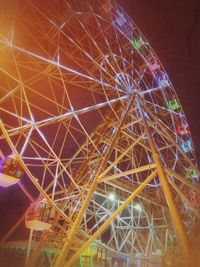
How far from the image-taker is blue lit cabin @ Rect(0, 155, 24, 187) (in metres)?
12.1

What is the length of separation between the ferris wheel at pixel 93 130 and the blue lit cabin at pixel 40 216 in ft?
0.13

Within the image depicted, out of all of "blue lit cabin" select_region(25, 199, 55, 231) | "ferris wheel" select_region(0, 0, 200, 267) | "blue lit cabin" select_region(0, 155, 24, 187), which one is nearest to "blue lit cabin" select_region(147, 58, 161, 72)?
"ferris wheel" select_region(0, 0, 200, 267)

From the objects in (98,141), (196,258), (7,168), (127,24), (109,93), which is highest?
(127,24)

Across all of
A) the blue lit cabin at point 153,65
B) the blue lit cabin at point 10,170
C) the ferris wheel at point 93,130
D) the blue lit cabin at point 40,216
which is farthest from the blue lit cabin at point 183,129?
the blue lit cabin at point 10,170

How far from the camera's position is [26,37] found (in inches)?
587

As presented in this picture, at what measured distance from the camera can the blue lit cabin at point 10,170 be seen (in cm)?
1210

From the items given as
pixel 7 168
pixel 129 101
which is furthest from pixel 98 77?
pixel 7 168

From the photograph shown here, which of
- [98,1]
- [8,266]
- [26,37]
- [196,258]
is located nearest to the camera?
[196,258]

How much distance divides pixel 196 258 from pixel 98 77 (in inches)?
404

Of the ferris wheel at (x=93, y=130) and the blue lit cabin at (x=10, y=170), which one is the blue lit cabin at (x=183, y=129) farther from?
the blue lit cabin at (x=10, y=170)

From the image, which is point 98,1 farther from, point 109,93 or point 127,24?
point 109,93

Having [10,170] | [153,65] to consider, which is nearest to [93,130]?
[153,65]

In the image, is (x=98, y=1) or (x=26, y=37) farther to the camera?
(x=98, y=1)

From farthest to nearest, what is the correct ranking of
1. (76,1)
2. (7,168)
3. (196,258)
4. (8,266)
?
A: (8,266), (76,1), (7,168), (196,258)
